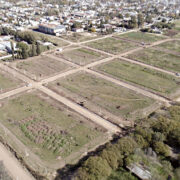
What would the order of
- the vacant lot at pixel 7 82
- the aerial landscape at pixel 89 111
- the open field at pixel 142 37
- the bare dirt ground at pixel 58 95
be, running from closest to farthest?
the aerial landscape at pixel 89 111 < the bare dirt ground at pixel 58 95 < the vacant lot at pixel 7 82 < the open field at pixel 142 37

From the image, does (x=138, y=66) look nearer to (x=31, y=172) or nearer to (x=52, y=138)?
(x=52, y=138)

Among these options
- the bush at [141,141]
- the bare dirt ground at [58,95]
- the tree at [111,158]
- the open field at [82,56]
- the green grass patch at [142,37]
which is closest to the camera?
the tree at [111,158]

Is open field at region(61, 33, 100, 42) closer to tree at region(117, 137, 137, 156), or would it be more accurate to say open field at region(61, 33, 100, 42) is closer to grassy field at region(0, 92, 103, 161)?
grassy field at region(0, 92, 103, 161)

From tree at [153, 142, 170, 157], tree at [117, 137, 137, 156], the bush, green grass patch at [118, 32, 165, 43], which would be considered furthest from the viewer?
green grass patch at [118, 32, 165, 43]

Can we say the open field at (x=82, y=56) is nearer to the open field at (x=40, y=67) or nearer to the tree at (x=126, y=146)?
the open field at (x=40, y=67)

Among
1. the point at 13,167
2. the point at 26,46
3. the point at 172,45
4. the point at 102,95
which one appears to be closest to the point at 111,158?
the point at 13,167

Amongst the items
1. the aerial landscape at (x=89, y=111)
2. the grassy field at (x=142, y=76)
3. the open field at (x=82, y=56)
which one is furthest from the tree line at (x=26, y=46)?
the grassy field at (x=142, y=76)

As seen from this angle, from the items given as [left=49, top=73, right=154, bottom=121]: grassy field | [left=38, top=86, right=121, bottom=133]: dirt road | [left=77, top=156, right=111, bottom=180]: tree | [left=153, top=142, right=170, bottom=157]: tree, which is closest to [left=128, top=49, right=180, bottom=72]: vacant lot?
[left=49, top=73, right=154, bottom=121]: grassy field

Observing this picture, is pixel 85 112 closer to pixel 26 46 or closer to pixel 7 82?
pixel 7 82
